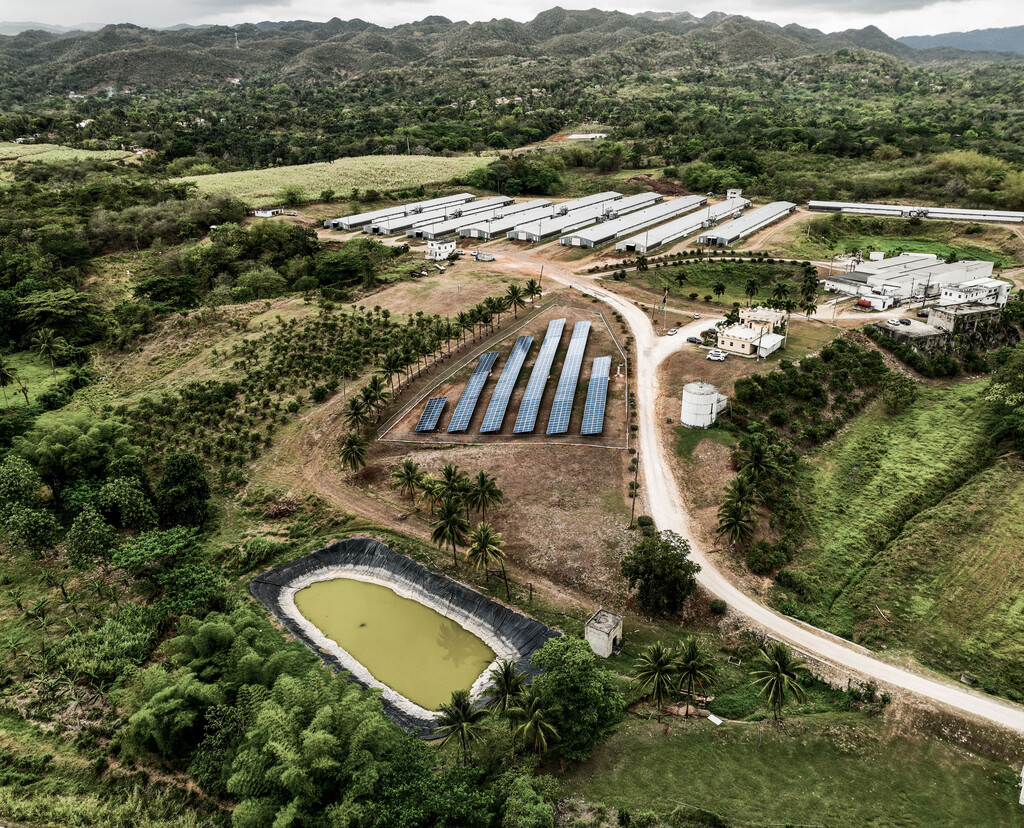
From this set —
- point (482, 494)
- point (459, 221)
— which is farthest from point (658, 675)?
point (459, 221)

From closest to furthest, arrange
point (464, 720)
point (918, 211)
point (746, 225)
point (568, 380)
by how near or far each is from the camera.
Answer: point (464, 720), point (568, 380), point (746, 225), point (918, 211)

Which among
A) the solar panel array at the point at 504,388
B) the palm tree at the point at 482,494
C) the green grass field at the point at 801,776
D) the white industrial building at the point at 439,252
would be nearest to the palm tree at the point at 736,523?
the green grass field at the point at 801,776

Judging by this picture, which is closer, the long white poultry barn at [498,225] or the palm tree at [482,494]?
the palm tree at [482,494]

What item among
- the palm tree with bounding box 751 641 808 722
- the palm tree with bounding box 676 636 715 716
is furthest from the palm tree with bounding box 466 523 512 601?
the palm tree with bounding box 751 641 808 722

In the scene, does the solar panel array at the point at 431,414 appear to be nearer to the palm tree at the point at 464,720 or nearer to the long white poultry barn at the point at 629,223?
the palm tree at the point at 464,720

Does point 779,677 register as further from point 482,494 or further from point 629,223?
point 629,223

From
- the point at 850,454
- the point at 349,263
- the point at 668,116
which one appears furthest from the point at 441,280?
the point at 668,116

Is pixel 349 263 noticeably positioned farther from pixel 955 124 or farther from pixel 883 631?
pixel 955 124
